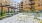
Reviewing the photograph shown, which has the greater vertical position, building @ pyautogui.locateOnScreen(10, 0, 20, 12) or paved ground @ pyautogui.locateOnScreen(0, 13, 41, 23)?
building @ pyautogui.locateOnScreen(10, 0, 20, 12)

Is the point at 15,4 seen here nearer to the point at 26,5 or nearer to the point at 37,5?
the point at 26,5

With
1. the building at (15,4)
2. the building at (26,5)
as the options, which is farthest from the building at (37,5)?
the building at (15,4)

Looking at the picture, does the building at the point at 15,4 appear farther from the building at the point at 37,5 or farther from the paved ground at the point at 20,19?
the building at the point at 37,5

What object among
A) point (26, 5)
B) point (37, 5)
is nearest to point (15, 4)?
point (26, 5)

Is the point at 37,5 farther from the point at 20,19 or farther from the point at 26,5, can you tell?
the point at 20,19

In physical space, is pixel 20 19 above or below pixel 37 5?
below

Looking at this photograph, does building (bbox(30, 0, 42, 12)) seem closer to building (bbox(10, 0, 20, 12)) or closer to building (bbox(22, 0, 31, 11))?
building (bbox(22, 0, 31, 11))

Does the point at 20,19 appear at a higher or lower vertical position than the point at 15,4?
lower

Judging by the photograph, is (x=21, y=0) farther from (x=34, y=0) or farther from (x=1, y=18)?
(x=1, y=18)

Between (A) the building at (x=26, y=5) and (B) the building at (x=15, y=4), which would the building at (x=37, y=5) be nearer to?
(A) the building at (x=26, y=5)

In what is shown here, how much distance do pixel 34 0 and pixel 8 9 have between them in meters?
0.37

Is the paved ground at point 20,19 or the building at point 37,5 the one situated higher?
the building at point 37,5

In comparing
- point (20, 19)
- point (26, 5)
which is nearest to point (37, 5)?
point (26, 5)

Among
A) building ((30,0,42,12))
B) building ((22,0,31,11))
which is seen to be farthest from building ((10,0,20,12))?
building ((30,0,42,12))
